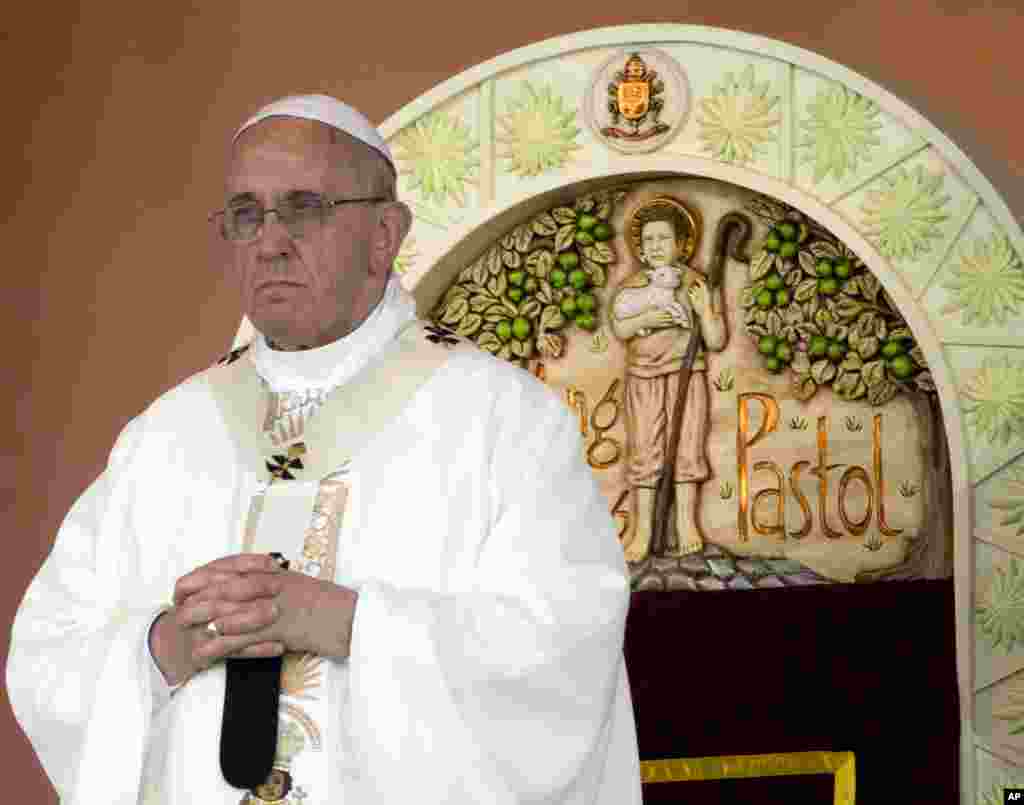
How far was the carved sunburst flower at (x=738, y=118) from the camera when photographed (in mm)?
4859

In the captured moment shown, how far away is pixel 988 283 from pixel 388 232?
5.63 feet

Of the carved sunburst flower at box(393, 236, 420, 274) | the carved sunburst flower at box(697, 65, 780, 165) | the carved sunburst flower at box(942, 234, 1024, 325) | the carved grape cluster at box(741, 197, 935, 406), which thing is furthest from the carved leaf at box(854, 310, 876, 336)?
the carved sunburst flower at box(393, 236, 420, 274)

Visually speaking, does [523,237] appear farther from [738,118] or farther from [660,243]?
[738,118]

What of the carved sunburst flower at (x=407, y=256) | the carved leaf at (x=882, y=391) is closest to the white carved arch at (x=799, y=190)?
the carved sunburst flower at (x=407, y=256)

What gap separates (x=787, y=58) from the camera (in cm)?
485

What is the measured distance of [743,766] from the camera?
15.7ft

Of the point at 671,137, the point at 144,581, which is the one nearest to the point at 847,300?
the point at 671,137

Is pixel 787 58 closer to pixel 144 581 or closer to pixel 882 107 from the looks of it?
pixel 882 107

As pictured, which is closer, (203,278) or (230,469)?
(230,469)

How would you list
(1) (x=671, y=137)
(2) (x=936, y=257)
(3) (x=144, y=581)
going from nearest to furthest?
(3) (x=144, y=581)
(2) (x=936, y=257)
(1) (x=671, y=137)

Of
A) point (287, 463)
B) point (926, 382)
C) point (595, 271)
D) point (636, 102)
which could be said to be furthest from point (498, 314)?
point (287, 463)

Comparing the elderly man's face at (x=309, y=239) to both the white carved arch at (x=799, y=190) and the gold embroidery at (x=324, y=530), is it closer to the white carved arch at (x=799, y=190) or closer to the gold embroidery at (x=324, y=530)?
the gold embroidery at (x=324, y=530)

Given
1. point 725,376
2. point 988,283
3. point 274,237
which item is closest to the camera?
point 274,237

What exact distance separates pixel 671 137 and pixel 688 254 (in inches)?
12.0
